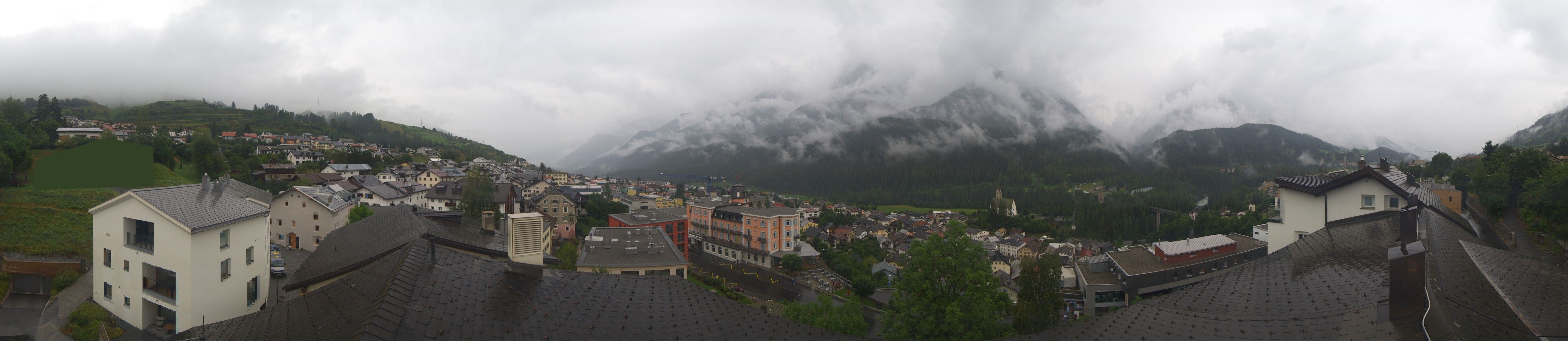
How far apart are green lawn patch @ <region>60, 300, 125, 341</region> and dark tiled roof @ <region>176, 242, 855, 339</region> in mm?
10637

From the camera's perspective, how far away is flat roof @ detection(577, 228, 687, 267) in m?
24.4

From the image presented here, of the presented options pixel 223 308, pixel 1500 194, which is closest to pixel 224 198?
pixel 223 308

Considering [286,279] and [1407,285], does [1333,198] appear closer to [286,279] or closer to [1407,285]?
[1407,285]

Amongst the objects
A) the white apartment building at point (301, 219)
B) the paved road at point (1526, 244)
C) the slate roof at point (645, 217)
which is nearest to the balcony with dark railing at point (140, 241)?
the white apartment building at point (301, 219)

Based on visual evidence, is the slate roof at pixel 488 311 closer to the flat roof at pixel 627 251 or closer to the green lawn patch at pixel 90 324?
the green lawn patch at pixel 90 324

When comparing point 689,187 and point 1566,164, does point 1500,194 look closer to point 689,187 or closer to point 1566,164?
point 1566,164

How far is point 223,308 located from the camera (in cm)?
1331

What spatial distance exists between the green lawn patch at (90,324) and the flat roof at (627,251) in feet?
40.5

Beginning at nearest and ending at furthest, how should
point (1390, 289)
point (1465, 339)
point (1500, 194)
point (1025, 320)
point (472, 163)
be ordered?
point (1465, 339) → point (1390, 289) → point (1025, 320) → point (1500, 194) → point (472, 163)

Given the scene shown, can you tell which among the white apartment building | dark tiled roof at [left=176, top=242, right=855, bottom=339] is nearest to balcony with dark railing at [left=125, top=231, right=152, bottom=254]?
dark tiled roof at [left=176, top=242, right=855, bottom=339]

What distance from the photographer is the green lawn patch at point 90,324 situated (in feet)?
44.5

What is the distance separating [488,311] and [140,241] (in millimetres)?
13464

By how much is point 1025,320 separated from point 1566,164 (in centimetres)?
1447

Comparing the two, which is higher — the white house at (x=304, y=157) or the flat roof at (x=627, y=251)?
the white house at (x=304, y=157)
